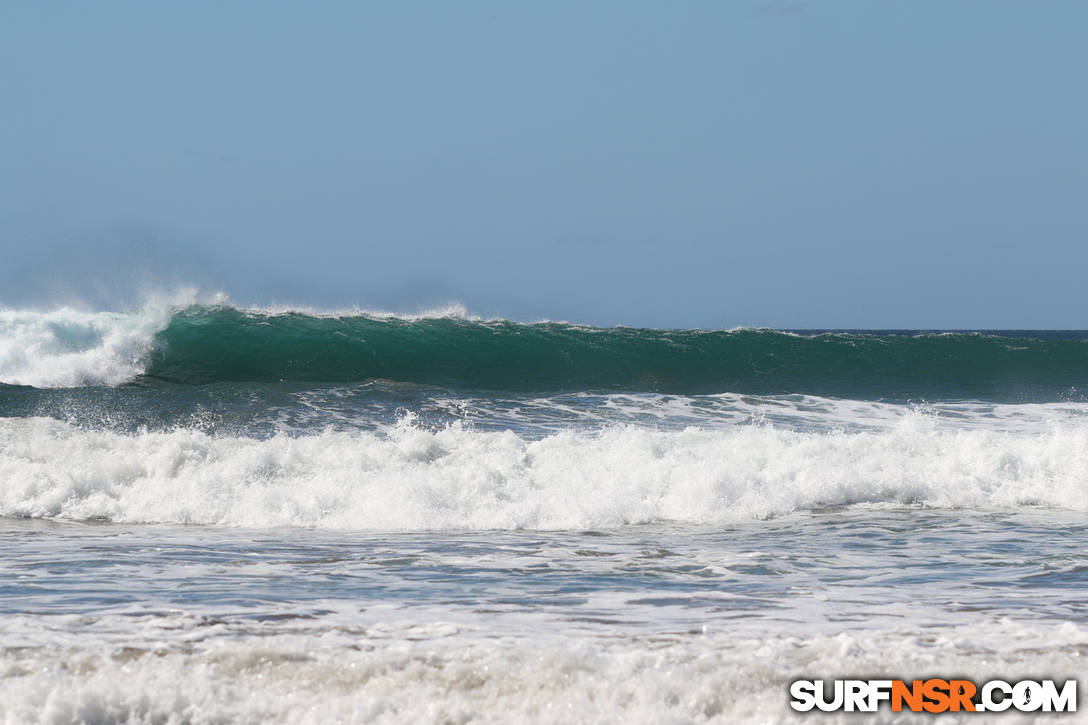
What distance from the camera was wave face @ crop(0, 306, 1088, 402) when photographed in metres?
18.2

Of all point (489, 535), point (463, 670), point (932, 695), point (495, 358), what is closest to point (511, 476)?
point (489, 535)

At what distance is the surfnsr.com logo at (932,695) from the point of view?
10.6ft

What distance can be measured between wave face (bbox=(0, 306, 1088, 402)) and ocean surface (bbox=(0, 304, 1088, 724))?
0.40 ft

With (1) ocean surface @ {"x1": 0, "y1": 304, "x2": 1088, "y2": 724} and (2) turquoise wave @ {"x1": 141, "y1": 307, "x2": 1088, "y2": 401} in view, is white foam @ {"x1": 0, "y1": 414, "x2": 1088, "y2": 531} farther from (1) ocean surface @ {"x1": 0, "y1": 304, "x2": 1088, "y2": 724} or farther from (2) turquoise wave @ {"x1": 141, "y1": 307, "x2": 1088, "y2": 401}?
(2) turquoise wave @ {"x1": 141, "y1": 307, "x2": 1088, "y2": 401}

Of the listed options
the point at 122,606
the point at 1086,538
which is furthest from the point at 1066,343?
the point at 122,606

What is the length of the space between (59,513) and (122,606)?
5015 millimetres

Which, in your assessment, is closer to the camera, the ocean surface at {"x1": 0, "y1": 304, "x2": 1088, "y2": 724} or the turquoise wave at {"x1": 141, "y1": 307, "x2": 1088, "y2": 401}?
the ocean surface at {"x1": 0, "y1": 304, "x2": 1088, "y2": 724}

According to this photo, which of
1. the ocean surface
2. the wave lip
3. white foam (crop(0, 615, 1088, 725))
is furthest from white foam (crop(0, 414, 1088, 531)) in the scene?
the wave lip

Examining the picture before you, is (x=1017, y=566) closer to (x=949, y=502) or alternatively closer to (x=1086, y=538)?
(x=1086, y=538)

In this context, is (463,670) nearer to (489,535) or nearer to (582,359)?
(489,535)

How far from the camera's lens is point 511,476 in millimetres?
9602

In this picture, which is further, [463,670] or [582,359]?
[582,359]

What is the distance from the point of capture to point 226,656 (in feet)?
12.3

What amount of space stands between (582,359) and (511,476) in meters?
11.3
